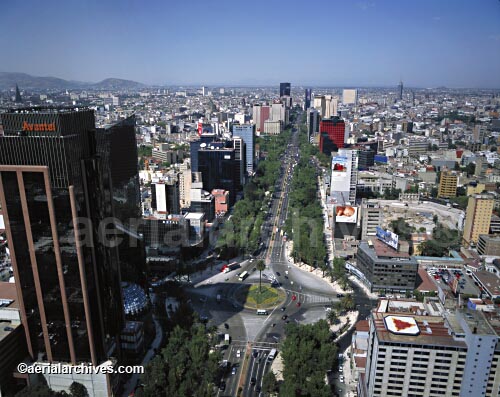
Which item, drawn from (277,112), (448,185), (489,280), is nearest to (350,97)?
(277,112)

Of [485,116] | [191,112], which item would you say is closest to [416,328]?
[485,116]

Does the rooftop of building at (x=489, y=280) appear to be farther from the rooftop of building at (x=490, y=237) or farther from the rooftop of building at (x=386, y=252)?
the rooftop of building at (x=386, y=252)

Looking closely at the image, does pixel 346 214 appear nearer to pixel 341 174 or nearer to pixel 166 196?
pixel 341 174

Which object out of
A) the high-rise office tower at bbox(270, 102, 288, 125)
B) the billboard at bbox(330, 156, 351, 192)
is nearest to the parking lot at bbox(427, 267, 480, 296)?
the billboard at bbox(330, 156, 351, 192)

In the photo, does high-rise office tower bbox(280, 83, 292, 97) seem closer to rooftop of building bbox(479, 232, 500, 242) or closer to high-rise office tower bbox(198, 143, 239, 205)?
high-rise office tower bbox(198, 143, 239, 205)

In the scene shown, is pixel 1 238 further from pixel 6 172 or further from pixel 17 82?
pixel 6 172

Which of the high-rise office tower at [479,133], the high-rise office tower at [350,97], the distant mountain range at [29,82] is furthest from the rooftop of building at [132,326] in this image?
the high-rise office tower at [350,97]
